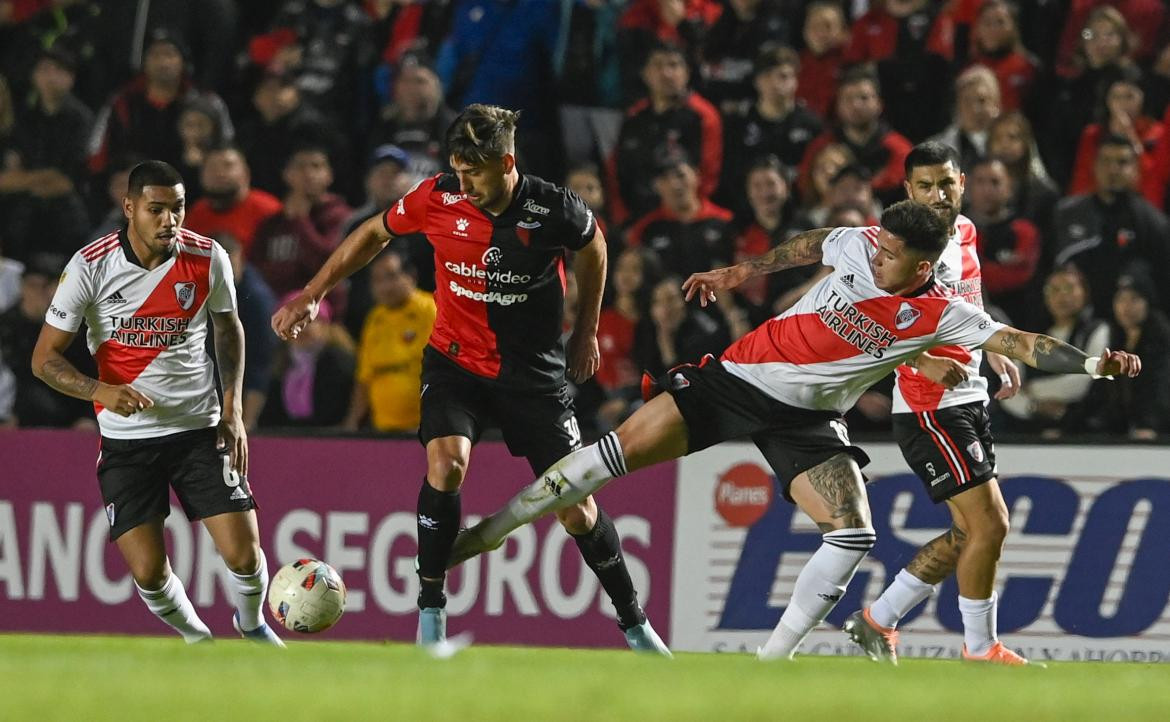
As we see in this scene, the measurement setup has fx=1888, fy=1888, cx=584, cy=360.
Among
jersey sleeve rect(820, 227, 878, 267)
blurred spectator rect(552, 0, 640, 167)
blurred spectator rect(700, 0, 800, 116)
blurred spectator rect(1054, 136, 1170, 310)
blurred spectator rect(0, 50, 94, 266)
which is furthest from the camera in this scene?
blurred spectator rect(552, 0, 640, 167)

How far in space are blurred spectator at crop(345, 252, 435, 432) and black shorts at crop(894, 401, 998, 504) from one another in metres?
4.00

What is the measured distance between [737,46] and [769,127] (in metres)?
1.21

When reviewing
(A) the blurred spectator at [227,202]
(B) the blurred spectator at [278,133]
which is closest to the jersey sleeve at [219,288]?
(A) the blurred spectator at [227,202]

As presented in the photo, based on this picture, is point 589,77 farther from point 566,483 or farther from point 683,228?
point 566,483

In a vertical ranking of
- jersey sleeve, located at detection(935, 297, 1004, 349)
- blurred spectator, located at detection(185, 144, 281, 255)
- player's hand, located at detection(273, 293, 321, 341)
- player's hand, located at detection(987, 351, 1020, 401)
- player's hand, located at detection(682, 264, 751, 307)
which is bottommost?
player's hand, located at detection(987, 351, 1020, 401)

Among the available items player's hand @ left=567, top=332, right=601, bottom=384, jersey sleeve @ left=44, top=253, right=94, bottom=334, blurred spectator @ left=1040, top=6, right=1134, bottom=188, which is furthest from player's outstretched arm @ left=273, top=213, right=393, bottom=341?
blurred spectator @ left=1040, top=6, right=1134, bottom=188

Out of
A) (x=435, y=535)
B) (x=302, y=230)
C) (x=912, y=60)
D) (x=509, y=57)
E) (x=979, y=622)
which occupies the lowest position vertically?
(x=979, y=622)

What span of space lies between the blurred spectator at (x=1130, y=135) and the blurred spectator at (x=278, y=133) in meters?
5.52

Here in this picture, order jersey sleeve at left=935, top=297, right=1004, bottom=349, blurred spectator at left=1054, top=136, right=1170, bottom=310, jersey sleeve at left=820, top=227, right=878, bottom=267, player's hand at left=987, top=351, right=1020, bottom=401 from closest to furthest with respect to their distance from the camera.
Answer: jersey sleeve at left=935, top=297, right=1004, bottom=349, jersey sleeve at left=820, top=227, right=878, bottom=267, player's hand at left=987, top=351, right=1020, bottom=401, blurred spectator at left=1054, top=136, right=1170, bottom=310

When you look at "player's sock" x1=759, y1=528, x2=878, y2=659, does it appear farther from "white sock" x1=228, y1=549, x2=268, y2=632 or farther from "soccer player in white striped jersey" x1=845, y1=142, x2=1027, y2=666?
"white sock" x1=228, y1=549, x2=268, y2=632

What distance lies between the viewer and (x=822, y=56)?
1427 centimetres

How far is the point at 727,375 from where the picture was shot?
8.47 m

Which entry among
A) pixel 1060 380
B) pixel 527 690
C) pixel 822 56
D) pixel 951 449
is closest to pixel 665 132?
pixel 822 56

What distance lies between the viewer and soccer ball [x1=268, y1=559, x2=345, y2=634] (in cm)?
852
